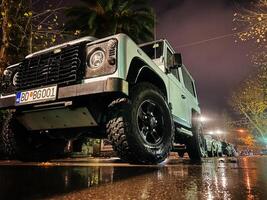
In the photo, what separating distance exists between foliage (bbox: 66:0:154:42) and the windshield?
36.5 feet

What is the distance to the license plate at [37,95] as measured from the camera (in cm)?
376

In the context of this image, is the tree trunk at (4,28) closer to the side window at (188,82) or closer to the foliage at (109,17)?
the side window at (188,82)

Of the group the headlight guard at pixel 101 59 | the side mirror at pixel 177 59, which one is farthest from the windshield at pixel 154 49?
the headlight guard at pixel 101 59

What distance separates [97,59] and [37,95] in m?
0.93

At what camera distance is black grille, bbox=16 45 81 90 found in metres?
3.81

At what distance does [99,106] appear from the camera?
3873 mm

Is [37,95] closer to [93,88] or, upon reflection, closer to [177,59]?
[93,88]

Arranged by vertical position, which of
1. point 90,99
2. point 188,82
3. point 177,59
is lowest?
point 90,99

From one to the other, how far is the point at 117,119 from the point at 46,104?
39.1 inches

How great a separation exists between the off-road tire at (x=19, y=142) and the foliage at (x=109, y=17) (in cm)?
1254

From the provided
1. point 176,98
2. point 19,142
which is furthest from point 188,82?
point 19,142

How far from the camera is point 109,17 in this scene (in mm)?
17547

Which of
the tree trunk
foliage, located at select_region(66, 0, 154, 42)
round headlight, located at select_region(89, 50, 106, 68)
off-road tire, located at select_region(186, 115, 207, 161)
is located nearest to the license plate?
round headlight, located at select_region(89, 50, 106, 68)

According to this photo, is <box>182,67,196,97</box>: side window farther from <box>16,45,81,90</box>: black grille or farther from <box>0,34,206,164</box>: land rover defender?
<box>16,45,81,90</box>: black grille
